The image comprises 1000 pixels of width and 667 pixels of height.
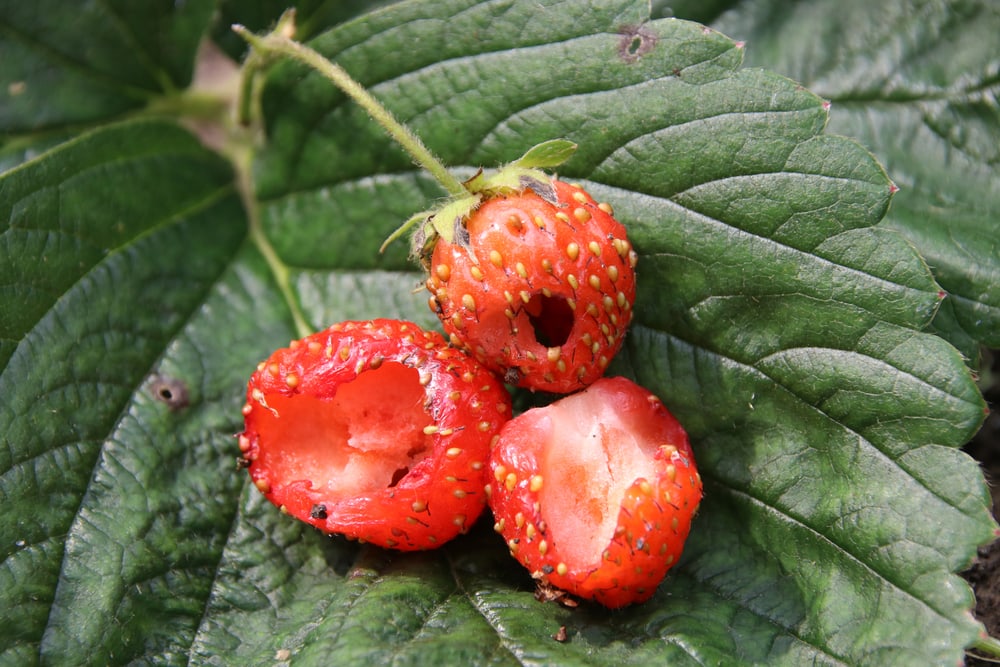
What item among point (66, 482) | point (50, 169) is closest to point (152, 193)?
point (50, 169)

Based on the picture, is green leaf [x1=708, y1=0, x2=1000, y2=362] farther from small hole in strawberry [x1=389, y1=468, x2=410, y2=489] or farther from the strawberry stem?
small hole in strawberry [x1=389, y1=468, x2=410, y2=489]

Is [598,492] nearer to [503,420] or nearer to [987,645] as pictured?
[503,420]

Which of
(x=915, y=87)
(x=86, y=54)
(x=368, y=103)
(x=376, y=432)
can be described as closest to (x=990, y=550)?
(x=915, y=87)

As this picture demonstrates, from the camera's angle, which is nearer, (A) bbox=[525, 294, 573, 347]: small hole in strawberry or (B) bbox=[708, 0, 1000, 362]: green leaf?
(A) bbox=[525, 294, 573, 347]: small hole in strawberry

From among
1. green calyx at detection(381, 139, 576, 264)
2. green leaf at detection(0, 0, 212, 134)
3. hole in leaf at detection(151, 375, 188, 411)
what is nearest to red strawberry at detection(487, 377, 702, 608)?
green calyx at detection(381, 139, 576, 264)

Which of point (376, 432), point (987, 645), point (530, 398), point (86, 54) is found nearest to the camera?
point (987, 645)
